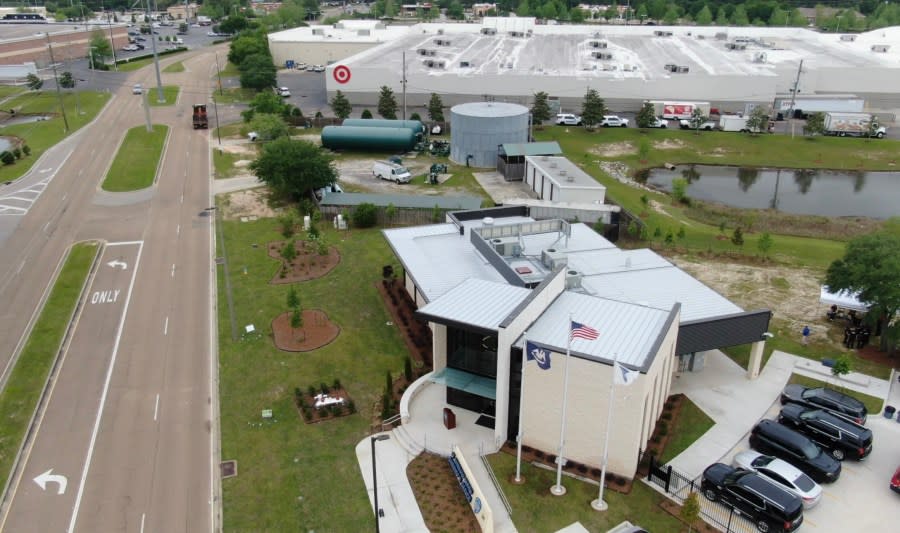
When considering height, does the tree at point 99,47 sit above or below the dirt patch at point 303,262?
above

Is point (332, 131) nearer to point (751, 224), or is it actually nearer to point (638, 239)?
point (638, 239)

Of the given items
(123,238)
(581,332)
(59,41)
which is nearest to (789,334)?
(581,332)

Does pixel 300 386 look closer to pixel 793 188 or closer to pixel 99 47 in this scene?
pixel 793 188

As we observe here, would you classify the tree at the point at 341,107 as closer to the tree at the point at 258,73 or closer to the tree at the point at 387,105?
the tree at the point at 387,105

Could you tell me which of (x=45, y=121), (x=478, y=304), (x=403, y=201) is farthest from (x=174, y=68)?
(x=478, y=304)

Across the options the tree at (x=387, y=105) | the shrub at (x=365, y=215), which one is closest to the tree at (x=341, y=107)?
the tree at (x=387, y=105)

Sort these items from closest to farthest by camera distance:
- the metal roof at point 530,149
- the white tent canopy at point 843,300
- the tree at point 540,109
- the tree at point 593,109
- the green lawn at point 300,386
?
1. the green lawn at point 300,386
2. the white tent canopy at point 843,300
3. the metal roof at point 530,149
4. the tree at point 593,109
5. the tree at point 540,109
